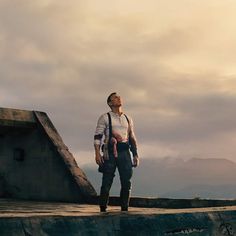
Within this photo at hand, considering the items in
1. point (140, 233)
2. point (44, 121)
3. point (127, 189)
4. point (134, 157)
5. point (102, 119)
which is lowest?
point (140, 233)

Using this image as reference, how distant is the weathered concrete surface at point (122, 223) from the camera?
4930 mm

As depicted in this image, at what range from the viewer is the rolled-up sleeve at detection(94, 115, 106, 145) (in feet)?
22.3

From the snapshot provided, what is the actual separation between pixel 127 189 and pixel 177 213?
3.93ft

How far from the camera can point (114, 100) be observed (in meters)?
6.99

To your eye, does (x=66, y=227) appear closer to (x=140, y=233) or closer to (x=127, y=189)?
(x=140, y=233)

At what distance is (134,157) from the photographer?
707 centimetres

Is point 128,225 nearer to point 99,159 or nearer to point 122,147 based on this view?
point 99,159

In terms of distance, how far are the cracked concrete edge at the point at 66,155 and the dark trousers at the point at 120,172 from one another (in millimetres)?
3579

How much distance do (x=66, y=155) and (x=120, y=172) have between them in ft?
15.2

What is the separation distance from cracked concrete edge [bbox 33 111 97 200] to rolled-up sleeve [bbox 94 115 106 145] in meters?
3.80

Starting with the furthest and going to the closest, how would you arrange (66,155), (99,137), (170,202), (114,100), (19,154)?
(19,154) < (66,155) < (170,202) < (114,100) < (99,137)

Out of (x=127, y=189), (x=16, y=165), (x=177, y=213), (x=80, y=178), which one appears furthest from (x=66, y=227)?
(x=16, y=165)

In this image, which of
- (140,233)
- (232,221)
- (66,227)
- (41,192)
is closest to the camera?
(66,227)

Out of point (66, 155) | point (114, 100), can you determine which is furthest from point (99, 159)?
point (66, 155)
